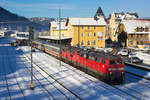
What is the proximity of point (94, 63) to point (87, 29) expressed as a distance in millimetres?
50590

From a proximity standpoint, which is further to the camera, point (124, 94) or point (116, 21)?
point (116, 21)

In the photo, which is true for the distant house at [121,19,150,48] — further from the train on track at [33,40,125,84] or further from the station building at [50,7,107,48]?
the train on track at [33,40,125,84]

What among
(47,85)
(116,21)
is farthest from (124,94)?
(116,21)

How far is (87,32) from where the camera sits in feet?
249

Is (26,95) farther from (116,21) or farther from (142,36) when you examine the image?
(116,21)

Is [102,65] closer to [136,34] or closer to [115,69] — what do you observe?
[115,69]

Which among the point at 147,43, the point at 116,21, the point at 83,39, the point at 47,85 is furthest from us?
the point at 116,21

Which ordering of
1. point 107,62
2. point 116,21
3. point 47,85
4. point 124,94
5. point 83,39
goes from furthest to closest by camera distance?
point 116,21, point 83,39, point 47,85, point 107,62, point 124,94

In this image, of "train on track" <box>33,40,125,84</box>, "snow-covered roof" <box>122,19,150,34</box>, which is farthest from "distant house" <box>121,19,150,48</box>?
"train on track" <box>33,40,125,84</box>

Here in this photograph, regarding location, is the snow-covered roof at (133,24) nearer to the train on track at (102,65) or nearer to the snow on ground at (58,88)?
the train on track at (102,65)

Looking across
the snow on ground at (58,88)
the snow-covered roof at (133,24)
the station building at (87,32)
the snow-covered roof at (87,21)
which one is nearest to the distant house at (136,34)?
the snow-covered roof at (133,24)

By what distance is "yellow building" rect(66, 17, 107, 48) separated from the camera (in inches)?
2940

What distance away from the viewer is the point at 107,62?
74.9 ft

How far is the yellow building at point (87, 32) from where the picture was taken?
2940 inches
